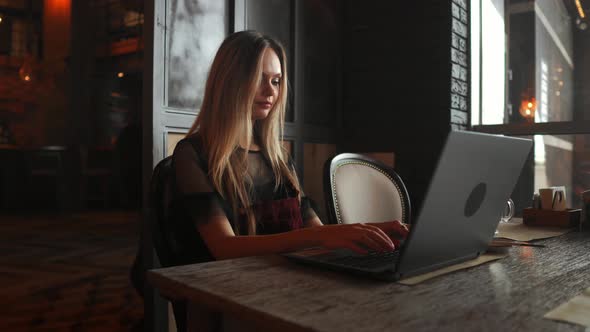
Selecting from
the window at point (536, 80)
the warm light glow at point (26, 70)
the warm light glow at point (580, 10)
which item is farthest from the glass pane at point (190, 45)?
the warm light glow at point (26, 70)

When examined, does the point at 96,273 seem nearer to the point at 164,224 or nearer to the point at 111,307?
the point at 111,307

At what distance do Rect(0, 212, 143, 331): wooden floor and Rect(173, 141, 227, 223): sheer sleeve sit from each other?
1424 mm

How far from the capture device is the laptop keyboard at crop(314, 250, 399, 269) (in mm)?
823

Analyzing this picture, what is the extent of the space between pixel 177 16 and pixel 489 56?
2206 mm

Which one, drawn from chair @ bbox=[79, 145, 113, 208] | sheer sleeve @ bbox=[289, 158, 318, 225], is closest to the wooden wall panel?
sheer sleeve @ bbox=[289, 158, 318, 225]

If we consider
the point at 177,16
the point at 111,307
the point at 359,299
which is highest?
the point at 177,16

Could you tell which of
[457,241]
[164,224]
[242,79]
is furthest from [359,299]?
[242,79]

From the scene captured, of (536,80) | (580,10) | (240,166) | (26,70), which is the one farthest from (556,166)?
(26,70)

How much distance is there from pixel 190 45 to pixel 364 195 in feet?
3.48

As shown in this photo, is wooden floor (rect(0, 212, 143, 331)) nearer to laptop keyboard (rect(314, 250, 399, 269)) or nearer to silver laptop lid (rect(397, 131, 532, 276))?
laptop keyboard (rect(314, 250, 399, 269))

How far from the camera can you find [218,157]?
4.33ft

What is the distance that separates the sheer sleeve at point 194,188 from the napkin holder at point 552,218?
3.33ft

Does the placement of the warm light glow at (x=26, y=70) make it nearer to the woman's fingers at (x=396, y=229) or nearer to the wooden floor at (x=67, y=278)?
the wooden floor at (x=67, y=278)

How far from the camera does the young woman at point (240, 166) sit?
117 centimetres
